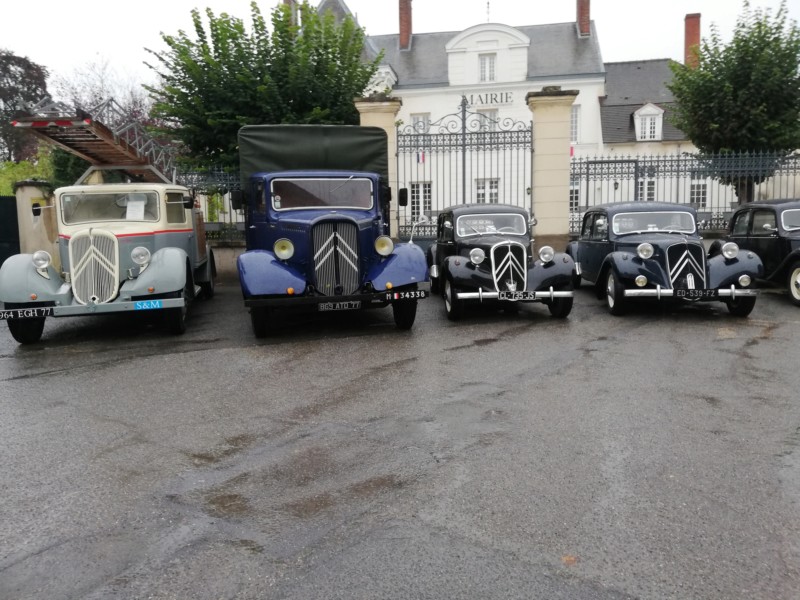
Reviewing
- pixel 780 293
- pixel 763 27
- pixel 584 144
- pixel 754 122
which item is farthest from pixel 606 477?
pixel 584 144

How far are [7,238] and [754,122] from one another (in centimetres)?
1766

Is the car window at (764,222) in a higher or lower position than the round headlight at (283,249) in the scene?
higher

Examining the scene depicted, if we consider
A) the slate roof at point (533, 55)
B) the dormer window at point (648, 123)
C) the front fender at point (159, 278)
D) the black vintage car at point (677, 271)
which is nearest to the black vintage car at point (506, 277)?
the black vintage car at point (677, 271)

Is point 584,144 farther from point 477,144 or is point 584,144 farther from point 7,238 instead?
point 7,238

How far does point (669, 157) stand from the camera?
1545cm

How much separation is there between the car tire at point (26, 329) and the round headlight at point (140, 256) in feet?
4.40

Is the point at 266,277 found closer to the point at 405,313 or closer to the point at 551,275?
the point at 405,313

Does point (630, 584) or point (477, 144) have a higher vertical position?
point (477, 144)

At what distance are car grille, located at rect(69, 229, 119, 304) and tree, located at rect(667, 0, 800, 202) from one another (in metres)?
12.3

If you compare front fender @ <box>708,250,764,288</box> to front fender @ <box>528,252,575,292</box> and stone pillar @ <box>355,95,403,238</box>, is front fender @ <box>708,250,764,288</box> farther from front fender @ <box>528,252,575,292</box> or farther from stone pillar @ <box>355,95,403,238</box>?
stone pillar @ <box>355,95,403,238</box>

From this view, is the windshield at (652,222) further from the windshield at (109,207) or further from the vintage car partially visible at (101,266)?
the windshield at (109,207)

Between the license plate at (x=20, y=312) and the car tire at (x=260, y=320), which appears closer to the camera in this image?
the license plate at (x=20, y=312)

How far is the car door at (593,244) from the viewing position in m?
11.2

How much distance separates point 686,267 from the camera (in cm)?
965
